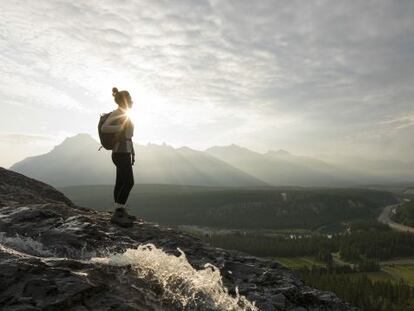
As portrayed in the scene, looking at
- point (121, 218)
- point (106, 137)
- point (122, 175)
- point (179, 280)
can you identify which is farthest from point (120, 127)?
point (179, 280)

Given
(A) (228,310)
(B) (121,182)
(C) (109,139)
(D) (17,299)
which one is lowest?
(A) (228,310)

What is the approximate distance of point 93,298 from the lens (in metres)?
6.55

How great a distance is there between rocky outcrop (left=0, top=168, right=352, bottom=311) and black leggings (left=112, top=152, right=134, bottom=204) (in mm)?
1498

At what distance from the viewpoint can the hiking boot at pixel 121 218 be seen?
49.0 feet

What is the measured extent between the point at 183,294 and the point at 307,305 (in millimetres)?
4237

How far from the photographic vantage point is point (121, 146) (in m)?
15.9

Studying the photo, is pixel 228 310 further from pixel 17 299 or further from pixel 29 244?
pixel 29 244

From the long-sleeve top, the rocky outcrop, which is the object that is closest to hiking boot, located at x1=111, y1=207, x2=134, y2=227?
the rocky outcrop

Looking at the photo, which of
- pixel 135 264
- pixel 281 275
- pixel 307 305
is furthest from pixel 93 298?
pixel 281 275

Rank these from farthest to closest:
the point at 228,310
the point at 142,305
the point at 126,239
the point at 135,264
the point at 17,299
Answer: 1. the point at 126,239
2. the point at 135,264
3. the point at 228,310
4. the point at 142,305
5. the point at 17,299

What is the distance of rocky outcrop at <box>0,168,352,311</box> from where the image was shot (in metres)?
6.55

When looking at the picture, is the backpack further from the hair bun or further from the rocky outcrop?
the rocky outcrop

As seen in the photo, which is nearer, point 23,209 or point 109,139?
point 23,209

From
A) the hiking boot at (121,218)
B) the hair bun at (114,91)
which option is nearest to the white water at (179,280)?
the hiking boot at (121,218)
